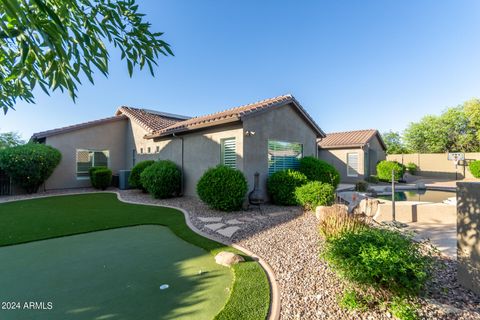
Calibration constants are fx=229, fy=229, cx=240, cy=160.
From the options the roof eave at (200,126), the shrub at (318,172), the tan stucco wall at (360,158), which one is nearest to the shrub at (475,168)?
the tan stucco wall at (360,158)

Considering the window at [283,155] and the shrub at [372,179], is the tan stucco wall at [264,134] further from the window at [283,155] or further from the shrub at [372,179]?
the shrub at [372,179]

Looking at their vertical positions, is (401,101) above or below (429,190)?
above

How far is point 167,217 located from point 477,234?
8.38 m

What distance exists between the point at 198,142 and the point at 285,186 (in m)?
5.07

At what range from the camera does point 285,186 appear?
33.6 ft

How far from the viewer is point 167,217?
8766 millimetres

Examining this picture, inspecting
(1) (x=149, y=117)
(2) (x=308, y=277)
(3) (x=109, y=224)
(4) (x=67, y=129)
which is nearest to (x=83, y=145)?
(4) (x=67, y=129)

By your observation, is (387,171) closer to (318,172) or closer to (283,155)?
(318,172)

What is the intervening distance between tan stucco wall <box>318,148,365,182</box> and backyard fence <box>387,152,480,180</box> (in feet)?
38.5

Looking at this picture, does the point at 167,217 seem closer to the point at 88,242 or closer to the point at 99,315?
the point at 88,242

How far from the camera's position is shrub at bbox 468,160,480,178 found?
70.7 ft

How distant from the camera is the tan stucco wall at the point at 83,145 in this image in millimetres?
16297

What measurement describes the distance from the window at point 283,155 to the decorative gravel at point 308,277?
3.82 metres

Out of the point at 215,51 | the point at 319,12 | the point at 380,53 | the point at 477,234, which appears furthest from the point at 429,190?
the point at 215,51
